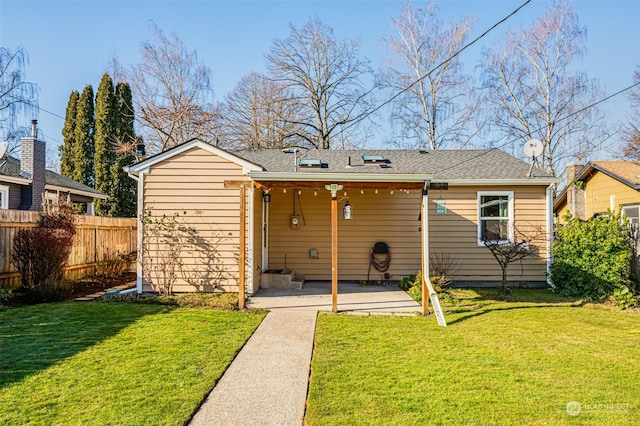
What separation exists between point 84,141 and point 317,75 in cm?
1275

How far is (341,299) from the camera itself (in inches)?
309

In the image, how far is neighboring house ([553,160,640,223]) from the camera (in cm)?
912

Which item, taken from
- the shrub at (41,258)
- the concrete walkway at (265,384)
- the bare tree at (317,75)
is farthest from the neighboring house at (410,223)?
the bare tree at (317,75)

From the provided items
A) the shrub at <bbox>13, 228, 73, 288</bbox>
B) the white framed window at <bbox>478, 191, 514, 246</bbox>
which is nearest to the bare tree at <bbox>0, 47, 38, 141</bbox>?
the shrub at <bbox>13, 228, 73, 288</bbox>

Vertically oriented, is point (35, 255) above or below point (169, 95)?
below

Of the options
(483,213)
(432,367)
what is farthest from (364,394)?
(483,213)

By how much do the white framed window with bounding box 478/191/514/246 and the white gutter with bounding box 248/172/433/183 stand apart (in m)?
3.73

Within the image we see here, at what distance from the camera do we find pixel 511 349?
4867mm

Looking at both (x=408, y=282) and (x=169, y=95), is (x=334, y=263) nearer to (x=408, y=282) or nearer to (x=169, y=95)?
(x=408, y=282)

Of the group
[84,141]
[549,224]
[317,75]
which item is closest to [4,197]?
[84,141]

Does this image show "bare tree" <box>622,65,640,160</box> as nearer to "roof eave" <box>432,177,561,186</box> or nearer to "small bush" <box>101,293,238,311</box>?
"roof eave" <box>432,177,561,186</box>

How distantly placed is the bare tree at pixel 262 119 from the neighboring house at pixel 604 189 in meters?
12.8

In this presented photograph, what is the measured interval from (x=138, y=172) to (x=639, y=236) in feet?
34.3

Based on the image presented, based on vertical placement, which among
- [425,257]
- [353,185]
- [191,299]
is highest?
[353,185]
